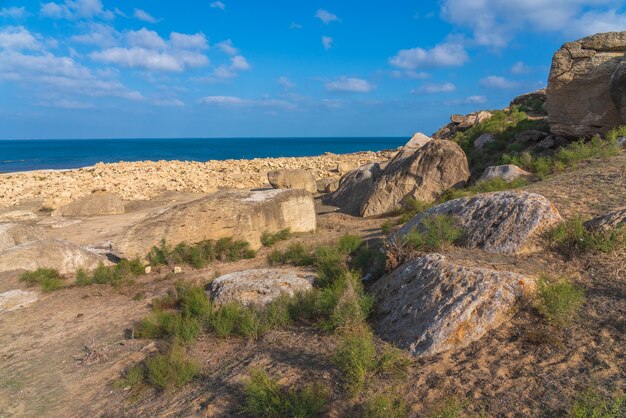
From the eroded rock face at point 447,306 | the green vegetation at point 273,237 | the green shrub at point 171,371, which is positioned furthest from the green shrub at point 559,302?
Answer: the green vegetation at point 273,237

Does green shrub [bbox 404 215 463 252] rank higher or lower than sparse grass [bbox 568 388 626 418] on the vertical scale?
higher

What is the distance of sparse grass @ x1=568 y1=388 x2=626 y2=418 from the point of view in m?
3.04

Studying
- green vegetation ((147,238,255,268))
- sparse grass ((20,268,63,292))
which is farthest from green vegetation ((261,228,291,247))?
sparse grass ((20,268,63,292))

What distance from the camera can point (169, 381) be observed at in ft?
15.9

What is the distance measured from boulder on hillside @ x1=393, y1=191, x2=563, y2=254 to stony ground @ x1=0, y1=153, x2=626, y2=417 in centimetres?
26

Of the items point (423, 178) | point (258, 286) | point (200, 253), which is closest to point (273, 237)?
point (200, 253)

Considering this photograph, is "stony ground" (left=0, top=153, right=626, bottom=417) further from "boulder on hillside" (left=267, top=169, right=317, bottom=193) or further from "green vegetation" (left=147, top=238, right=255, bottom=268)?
"boulder on hillside" (left=267, top=169, right=317, bottom=193)

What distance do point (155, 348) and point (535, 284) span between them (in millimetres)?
4985

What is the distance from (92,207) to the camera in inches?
674

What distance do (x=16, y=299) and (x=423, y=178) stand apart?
36.3 feet

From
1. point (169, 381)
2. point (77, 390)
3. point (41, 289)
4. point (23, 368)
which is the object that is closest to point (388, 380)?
point (169, 381)

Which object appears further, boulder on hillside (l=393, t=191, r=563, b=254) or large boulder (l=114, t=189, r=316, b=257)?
large boulder (l=114, t=189, r=316, b=257)

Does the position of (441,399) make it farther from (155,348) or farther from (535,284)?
(155,348)

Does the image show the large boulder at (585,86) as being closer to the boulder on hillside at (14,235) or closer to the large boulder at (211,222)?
the large boulder at (211,222)
